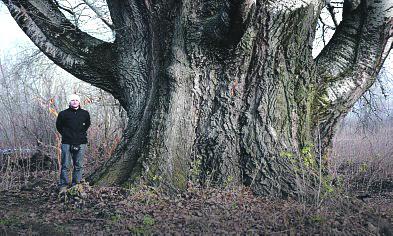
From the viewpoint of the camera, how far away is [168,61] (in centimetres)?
593

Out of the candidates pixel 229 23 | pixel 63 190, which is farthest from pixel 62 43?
pixel 229 23

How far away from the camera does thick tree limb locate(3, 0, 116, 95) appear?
6.91m

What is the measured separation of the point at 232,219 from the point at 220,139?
1.49 m

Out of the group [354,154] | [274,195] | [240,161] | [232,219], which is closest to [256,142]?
[240,161]

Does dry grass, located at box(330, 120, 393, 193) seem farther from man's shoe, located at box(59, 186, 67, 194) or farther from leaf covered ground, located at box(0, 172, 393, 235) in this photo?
man's shoe, located at box(59, 186, 67, 194)

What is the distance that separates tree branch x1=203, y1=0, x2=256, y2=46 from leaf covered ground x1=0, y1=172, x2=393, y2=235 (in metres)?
1.96

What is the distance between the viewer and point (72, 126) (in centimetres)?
618

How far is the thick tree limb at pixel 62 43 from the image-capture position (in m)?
6.91

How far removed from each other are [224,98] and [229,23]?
1096mm

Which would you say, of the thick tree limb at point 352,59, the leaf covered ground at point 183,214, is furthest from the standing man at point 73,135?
the thick tree limb at point 352,59

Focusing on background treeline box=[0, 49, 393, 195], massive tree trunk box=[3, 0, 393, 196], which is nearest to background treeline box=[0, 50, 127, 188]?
background treeline box=[0, 49, 393, 195]

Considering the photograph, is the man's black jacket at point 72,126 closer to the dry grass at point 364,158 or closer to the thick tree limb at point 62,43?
the thick tree limb at point 62,43

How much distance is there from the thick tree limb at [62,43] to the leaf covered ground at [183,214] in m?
2.20

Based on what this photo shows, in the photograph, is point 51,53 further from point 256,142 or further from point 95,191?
point 256,142
